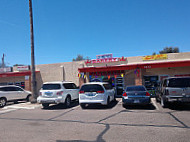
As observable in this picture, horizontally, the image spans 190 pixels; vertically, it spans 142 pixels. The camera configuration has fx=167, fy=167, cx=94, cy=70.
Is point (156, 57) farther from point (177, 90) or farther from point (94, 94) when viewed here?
point (94, 94)

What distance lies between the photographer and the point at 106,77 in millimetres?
18234

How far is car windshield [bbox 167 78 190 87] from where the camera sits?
31.2ft

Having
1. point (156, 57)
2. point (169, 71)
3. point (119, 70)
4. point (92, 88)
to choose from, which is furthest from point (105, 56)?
point (92, 88)

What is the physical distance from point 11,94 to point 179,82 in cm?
1318

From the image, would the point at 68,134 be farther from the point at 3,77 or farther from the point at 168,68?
the point at 3,77

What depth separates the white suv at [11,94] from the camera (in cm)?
1377

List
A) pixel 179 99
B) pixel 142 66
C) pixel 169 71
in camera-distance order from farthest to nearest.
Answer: pixel 169 71 → pixel 142 66 → pixel 179 99

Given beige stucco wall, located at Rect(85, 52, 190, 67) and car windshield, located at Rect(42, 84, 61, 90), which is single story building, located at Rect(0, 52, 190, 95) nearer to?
beige stucco wall, located at Rect(85, 52, 190, 67)

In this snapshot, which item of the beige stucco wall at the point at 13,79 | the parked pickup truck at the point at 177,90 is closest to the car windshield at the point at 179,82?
the parked pickup truck at the point at 177,90

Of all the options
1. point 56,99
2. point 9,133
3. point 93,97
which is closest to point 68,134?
point 9,133

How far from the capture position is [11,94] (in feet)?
47.8

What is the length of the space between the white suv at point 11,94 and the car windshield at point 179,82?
12560 millimetres

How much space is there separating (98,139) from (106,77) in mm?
13262

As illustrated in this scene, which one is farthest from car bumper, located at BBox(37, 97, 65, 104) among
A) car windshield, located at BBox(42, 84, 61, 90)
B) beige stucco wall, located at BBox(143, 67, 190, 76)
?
beige stucco wall, located at BBox(143, 67, 190, 76)
